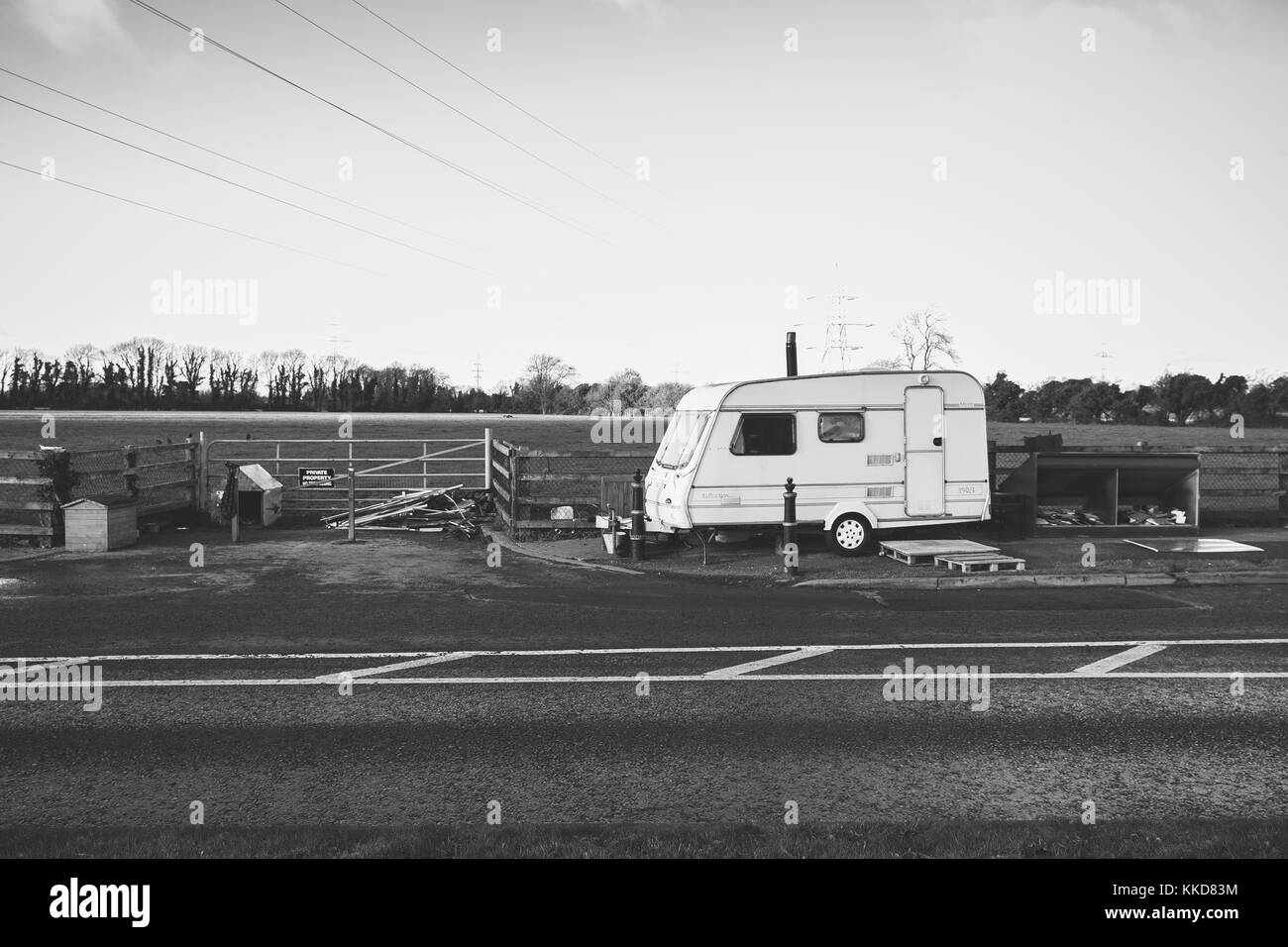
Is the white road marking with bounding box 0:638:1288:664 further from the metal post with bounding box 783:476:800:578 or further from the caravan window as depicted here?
the caravan window

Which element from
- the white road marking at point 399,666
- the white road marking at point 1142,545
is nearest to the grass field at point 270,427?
the white road marking at point 1142,545

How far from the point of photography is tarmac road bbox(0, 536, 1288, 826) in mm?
5336

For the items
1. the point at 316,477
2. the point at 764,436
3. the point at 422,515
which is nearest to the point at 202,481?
the point at 316,477

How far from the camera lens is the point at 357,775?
5711 millimetres

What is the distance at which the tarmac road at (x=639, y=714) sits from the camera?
17.5ft

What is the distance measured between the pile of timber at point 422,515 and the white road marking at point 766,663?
10.1 m

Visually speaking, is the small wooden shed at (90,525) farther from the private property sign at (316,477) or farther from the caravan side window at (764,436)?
the caravan side window at (764,436)

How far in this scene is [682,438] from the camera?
1493 centimetres

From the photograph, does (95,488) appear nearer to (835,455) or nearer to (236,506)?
(236,506)

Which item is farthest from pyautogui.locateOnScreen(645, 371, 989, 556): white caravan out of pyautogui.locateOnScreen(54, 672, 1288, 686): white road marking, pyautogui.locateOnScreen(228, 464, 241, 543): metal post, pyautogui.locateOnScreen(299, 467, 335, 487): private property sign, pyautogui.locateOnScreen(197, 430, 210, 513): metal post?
pyautogui.locateOnScreen(197, 430, 210, 513): metal post
